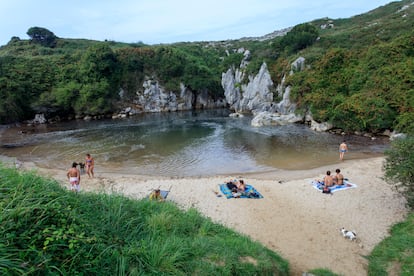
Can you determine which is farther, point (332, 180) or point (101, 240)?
point (332, 180)

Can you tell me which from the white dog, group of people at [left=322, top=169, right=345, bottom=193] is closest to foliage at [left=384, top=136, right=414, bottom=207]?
the white dog

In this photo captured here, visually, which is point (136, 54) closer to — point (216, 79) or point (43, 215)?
point (216, 79)

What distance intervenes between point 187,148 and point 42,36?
67465 millimetres

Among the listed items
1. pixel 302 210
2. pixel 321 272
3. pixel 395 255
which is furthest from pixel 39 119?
pixel 395 255

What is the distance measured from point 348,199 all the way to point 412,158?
11.3 feet

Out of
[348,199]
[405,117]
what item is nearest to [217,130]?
[405,117]

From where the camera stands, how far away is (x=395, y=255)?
6320 millimetres

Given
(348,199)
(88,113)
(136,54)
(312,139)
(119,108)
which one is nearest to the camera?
(348,199)

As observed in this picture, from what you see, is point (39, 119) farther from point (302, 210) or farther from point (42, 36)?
point (302, 210)

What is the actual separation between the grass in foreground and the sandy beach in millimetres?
1655

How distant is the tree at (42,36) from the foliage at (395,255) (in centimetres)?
8174

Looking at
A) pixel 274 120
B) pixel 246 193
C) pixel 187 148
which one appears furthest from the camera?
pixel 274 120

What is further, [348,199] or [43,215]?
[348,199]

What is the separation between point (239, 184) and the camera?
12000 millimetres
